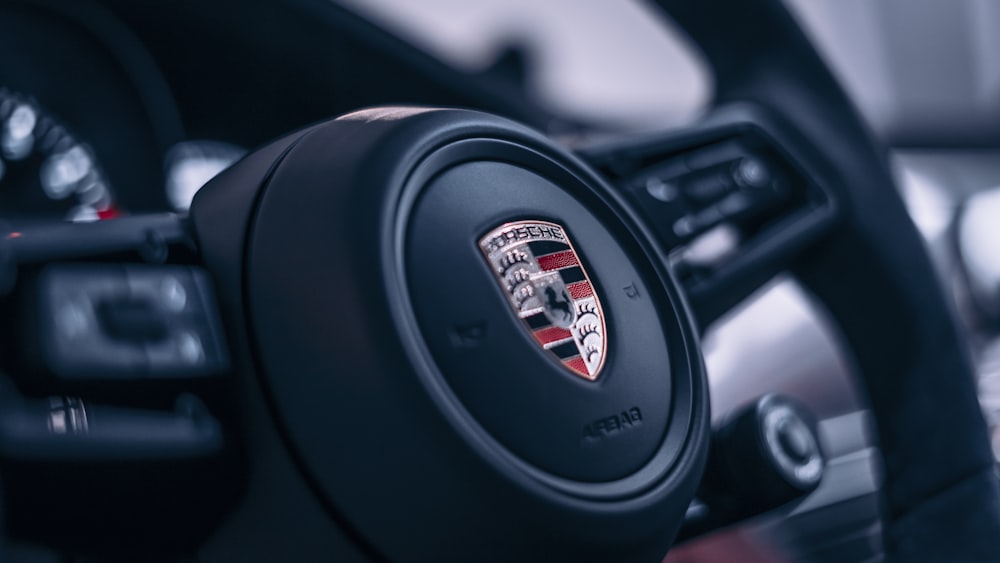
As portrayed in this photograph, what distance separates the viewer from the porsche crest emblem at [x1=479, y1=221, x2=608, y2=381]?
0.42m

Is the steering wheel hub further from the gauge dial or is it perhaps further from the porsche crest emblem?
the gauge dial

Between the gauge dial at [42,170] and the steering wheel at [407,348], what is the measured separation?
707 millimetres

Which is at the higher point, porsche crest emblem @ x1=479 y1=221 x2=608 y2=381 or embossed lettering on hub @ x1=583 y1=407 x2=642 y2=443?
porsche crest emblem @ x1=479 y1=221 x2=608 y2=381

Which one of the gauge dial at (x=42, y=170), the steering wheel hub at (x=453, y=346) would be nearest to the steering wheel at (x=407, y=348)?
the steering wheel hub at (x=453, y=346)

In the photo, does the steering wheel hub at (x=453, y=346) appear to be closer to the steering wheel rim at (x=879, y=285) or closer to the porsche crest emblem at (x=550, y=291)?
the porsche crest emblem at (x=550, y=291)

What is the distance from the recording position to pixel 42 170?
107 cm

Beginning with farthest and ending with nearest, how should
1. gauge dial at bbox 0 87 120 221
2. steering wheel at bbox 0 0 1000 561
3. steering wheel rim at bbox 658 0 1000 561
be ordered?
gauge dial at bbox 0 87 120 221, steering wheel rim at bbox 658 0 1000 561, steering wheel at bbox 0 0 1000 561

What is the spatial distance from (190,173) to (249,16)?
0.23 meters

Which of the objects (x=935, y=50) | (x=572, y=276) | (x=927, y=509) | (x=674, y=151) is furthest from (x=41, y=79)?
(x=935, y=50)

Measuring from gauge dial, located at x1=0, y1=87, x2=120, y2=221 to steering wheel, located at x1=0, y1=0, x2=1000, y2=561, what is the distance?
2.32 feet

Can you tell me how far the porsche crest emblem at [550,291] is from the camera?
0.42 m

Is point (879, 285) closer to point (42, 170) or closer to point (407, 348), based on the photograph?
point (407, 348)

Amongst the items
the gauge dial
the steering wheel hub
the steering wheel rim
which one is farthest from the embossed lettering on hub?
the gauge dial

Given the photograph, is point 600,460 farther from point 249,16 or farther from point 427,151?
point 249,16
